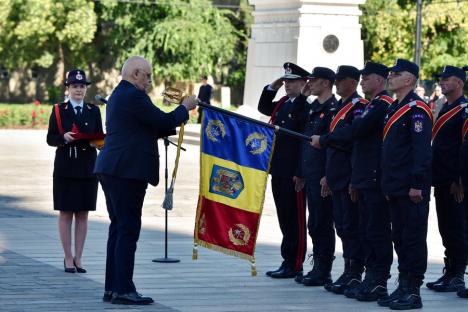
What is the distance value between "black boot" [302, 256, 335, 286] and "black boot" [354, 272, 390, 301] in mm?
738

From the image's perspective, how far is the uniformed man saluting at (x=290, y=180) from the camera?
11.6m

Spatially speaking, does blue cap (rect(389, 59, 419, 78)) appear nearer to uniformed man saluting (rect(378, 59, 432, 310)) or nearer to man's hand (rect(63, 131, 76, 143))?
uniformed man saluting (rect(378, 59, 432, 310))

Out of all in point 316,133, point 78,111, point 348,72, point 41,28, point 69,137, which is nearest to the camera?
point 348,72

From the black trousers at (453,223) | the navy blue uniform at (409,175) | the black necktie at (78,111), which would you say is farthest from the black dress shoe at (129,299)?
the black trousers at (453,223)

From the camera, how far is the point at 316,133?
1109cm

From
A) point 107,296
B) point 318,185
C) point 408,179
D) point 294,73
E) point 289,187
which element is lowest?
point 107,296

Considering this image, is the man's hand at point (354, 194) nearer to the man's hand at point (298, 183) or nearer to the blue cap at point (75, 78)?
the man's hand at point (298, 183)

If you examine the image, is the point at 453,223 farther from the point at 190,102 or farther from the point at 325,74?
the point at 190,102

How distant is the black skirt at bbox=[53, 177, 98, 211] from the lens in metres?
A: 11.6

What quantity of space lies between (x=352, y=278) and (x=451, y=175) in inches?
52.6

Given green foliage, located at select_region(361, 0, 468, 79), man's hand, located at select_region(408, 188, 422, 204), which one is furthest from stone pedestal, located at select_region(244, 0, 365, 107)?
green foliage, located at select_region(361, 0, 468, 79)

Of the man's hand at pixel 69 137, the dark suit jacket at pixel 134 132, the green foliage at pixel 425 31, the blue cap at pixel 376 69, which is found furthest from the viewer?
the green foliage at pixel 425 31

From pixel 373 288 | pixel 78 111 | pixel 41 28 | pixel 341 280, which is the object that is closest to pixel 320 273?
pixel 341 280

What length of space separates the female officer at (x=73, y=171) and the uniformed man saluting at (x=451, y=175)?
3323 mm
